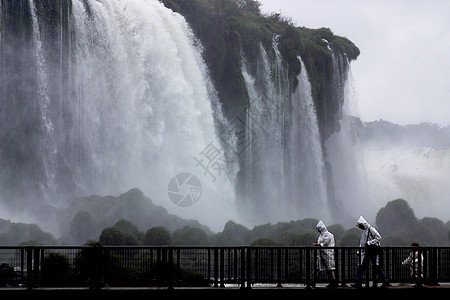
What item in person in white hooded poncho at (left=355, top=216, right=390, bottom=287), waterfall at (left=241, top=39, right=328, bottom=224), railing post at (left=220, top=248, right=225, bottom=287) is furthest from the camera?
waterfall at (left=241, top=39, right=328, bottom=224)

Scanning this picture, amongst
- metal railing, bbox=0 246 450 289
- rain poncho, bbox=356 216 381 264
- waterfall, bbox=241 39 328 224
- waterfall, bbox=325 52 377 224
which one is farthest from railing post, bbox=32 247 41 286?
waterfall, bbox=325 52 377 224

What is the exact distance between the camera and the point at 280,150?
57469 millimetres

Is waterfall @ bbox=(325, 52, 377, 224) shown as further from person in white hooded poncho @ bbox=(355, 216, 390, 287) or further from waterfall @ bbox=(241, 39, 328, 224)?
person in white hooded poncho @ bbox=(355, 216, 390, 287)

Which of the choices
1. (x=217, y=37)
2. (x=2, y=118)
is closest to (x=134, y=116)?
(x=2, y=118)

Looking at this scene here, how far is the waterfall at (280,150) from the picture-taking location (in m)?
Answer: 54.0

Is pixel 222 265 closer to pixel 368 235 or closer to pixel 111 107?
pixel 368 235

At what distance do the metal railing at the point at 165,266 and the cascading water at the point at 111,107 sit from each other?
19423 mm

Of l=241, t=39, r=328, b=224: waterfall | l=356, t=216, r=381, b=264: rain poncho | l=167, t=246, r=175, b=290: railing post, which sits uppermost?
l=241, t=39, r=328, b=224: waterfall

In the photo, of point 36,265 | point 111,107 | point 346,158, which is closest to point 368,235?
point 36,265

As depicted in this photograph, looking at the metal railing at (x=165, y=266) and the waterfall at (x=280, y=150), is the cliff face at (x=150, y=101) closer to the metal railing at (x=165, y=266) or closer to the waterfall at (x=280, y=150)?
the waterfall at (x=280, y=150)

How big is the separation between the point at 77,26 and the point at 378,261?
25.0m

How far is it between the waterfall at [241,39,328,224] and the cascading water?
6162 millimetres

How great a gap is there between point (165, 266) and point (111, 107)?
80.8ft

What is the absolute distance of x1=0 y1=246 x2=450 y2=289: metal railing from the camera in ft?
54.5
